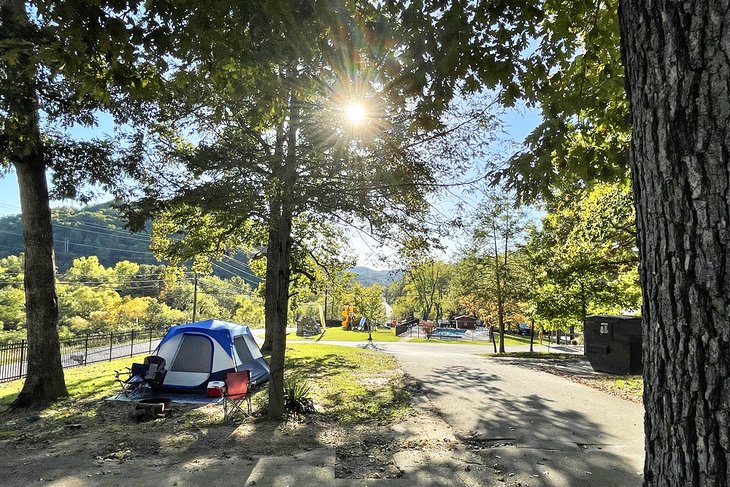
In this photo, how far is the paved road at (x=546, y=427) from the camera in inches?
189

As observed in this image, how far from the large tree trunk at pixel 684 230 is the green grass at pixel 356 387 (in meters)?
6.25

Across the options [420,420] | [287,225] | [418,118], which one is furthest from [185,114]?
[420,420]

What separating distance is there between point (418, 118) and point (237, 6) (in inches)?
85.5

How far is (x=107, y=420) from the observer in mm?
7793

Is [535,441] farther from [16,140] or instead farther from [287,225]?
[16,140]

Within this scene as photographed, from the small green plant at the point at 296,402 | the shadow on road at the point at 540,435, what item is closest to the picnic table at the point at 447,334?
the shadow on road at the point at 540,435

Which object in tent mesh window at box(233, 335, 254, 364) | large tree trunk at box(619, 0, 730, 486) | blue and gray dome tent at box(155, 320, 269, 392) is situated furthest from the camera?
tent mesh window at box(233, 335, 254, 364)

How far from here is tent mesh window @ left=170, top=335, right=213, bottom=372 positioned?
10.4 meters

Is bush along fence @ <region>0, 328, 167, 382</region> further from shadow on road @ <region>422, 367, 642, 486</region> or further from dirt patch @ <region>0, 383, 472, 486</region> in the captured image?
shadow on road @ <region>422, 367, 642, 486</region>

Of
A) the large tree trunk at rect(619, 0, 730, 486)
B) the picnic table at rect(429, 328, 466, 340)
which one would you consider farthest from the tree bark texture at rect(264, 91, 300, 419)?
the picnic table at rect(429, 328, 466, 340)

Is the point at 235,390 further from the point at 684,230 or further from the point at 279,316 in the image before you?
the point at 684,230

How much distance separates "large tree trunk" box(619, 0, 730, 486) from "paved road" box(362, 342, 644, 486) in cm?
362

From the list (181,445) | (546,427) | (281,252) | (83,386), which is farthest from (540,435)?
(83,386)

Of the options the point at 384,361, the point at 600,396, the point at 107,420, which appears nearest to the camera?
the point at 107,420
